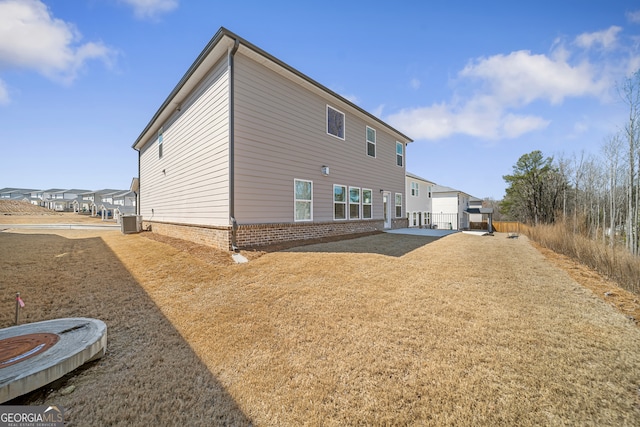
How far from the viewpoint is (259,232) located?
7.93 m

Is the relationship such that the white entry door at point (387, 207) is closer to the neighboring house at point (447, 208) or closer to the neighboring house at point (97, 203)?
the neighboring house at point (447, 208)

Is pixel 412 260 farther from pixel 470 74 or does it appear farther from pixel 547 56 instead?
pixel 470 74

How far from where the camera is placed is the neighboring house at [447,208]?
3031 cm

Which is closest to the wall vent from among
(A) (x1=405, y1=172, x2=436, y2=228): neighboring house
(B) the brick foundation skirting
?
(B) the brick foundation skirting

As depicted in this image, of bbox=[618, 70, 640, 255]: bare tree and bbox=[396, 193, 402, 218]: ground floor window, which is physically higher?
bbox=[618, 70, 640, 255]: bare tree

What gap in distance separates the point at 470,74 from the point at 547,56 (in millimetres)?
2932

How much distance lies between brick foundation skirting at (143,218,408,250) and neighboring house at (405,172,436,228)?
13.8 metres

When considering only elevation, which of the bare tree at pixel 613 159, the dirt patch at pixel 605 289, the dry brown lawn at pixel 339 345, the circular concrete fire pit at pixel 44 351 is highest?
the bare tree at pixel 613 159

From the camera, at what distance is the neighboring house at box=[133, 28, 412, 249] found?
24.9 feet

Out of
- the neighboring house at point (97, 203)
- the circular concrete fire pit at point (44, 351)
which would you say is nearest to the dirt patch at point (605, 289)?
the circular concrete fire pit at point (44, 351)

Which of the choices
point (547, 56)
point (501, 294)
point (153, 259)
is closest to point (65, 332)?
point (153, 259)

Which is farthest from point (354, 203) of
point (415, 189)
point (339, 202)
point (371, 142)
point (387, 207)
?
point (415, 189)

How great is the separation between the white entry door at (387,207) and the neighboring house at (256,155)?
141 cm

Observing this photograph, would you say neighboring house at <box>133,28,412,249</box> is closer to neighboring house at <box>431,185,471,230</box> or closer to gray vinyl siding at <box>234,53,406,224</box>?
gray vinyl siding at <box>234,53,406,224</box>
